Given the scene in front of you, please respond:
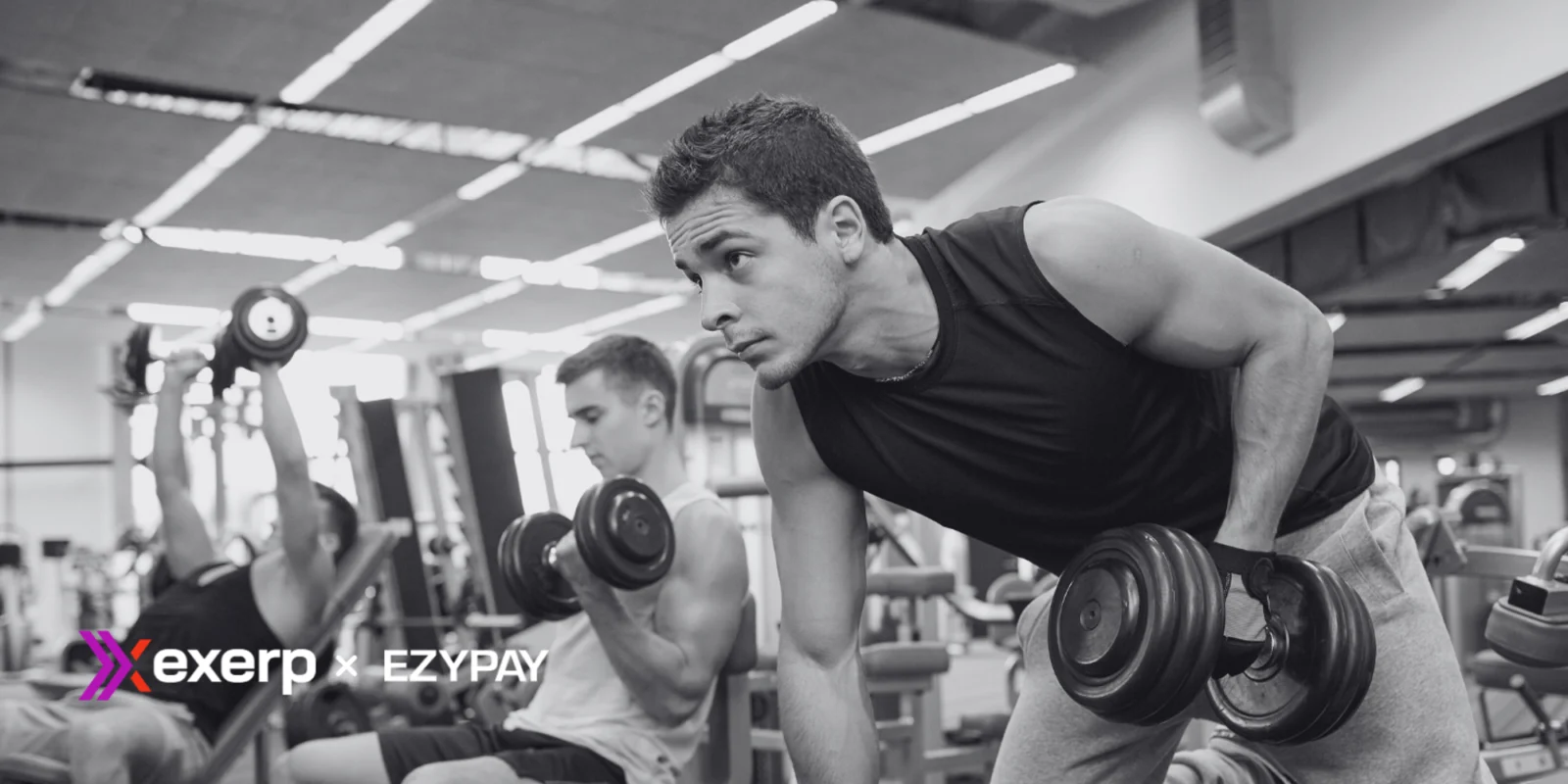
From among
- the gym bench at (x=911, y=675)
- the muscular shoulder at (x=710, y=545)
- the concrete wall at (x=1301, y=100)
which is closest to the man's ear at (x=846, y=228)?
the muscular shoulder at (x=710, y=545)

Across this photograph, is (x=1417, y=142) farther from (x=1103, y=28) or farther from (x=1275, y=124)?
(x=1103, y=28)

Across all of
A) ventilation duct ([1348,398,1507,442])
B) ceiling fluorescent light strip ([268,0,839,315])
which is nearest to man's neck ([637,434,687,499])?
ceiling fluorescent light strip ([268,0,839,315])

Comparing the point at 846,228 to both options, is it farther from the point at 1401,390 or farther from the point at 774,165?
the point at 1401,390

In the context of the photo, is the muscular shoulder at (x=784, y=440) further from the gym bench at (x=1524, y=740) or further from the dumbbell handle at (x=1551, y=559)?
the gym bench at (x=1524, y=740)

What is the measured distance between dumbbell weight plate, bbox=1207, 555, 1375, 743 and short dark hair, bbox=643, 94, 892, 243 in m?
0.48

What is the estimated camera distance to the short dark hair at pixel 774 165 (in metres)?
1.04

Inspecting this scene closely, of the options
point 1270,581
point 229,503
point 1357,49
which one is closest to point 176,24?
point 1357,49

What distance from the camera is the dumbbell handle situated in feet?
5.03

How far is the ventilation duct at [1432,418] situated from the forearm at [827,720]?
14.9 metres

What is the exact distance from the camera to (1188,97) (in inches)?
201

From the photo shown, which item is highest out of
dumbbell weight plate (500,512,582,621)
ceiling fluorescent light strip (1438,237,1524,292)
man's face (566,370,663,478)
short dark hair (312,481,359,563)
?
ceiling fluorescent light strip (1438,237,1524,292)

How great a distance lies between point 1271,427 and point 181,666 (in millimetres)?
2391

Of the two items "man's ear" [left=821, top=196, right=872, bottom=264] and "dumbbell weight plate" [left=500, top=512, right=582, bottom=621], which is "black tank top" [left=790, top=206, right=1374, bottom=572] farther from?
"dumbbell weight plate" [left=500, top=512, right=582, bottom=621]

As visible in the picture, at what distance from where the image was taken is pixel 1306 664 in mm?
1022
